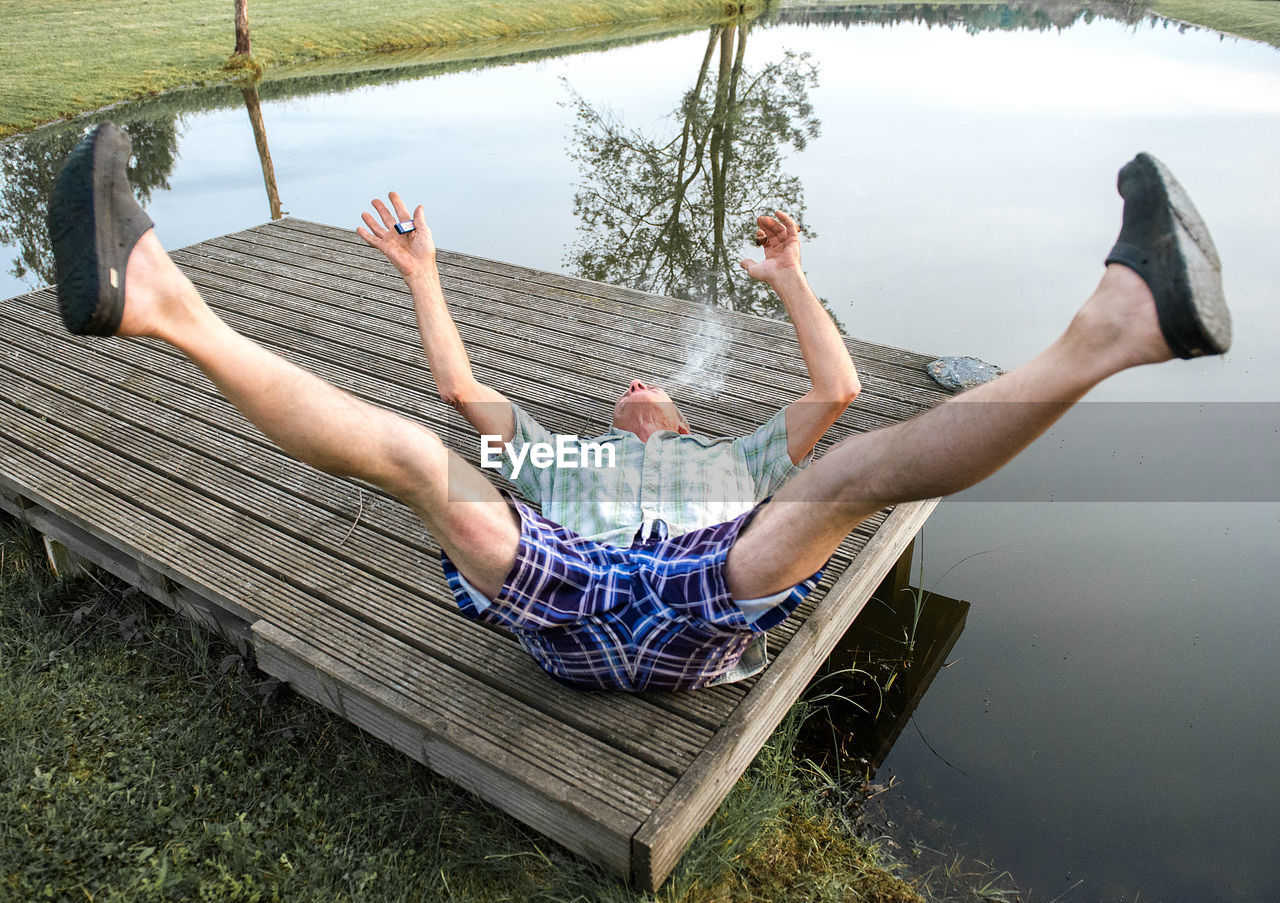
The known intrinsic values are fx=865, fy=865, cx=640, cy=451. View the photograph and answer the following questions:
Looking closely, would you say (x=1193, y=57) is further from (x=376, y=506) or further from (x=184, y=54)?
(x=376, y=506)

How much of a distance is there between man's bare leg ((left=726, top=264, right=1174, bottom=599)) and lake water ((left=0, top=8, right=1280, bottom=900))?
1295 millimetres

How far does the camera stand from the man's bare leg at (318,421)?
1455 mm

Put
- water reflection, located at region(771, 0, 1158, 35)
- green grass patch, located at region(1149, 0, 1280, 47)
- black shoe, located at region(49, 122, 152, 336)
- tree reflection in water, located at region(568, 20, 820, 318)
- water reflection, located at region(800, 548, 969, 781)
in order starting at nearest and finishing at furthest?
black shoe, located at region(49, 122, 152, 336)
water reflection, located at region(800, 548, 969, 781)
tree reflection in water, located at region(568, 20, 820, 318)
green grass patch, located at region(1149, 0, 1280, 47)
water reflection, located at region(771, 0, 1158, 35)

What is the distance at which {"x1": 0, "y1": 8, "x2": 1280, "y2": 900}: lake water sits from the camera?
262cm

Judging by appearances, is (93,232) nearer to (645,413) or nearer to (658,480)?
(658,480)

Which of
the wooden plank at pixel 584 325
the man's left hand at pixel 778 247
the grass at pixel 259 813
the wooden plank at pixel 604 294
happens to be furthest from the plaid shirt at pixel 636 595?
the wooden plank at pixel 604 294

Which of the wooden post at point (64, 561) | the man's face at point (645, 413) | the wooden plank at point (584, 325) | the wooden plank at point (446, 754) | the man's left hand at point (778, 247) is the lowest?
the wooden post at point (64, 561)

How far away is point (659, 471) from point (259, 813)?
135 cm

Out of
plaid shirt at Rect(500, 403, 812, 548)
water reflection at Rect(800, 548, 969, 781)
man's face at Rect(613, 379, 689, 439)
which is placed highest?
man's face at Rect(613, 379, 689, 439)

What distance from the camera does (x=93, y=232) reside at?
141 centimetres

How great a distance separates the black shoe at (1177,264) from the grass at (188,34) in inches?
422

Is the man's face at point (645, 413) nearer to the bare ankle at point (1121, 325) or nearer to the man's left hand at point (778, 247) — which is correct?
the man's left hand at point (778, 247)

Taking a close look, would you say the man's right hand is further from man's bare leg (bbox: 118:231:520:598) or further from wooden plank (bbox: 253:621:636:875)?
wooden plank (bbox: 253:621:636:875)

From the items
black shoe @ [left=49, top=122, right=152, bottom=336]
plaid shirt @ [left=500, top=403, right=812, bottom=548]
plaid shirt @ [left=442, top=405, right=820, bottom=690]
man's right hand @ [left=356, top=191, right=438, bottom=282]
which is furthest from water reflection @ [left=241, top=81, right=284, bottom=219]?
black shoe @ [left=49, top=122, right=152, bottom=336]
